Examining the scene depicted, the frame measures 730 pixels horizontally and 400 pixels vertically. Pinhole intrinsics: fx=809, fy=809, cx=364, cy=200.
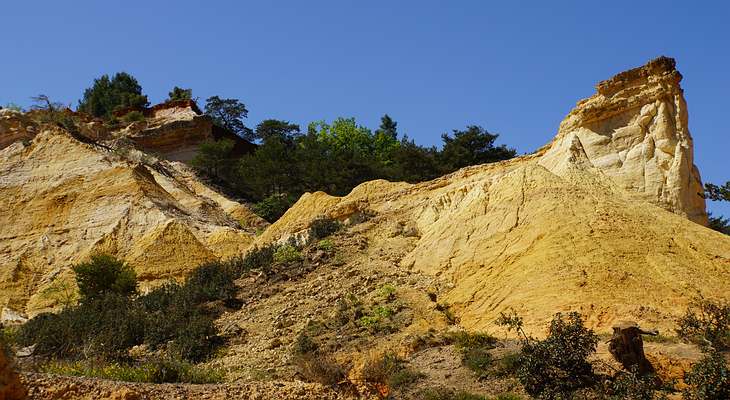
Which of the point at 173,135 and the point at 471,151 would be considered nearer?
the point at 471,151

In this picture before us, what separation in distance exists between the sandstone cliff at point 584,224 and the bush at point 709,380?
2724mm

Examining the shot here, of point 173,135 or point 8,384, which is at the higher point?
point 173,135

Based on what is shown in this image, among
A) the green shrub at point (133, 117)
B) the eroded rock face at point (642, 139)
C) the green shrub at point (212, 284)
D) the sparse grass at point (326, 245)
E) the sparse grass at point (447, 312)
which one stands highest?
the green shrub at point (133, 117)

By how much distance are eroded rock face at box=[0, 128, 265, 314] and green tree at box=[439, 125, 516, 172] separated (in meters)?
9.59

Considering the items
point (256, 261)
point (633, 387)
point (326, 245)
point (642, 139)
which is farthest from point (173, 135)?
point (633, 387)

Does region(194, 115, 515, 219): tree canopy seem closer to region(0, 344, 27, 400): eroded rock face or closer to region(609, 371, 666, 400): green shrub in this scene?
region(609, 371, 666, 400): green shrub

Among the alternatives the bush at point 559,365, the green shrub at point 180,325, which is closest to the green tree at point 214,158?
the green shrub at point 180,325

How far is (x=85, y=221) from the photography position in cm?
3127

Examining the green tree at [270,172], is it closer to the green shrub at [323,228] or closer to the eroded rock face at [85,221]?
the eroded rock face at [85,221]

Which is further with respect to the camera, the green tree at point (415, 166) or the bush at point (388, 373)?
the green tree at point (415, 166)

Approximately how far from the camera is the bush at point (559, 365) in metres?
11.7

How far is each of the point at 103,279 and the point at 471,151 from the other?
777 inches

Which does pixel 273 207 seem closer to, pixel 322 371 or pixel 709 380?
pixel 322 371

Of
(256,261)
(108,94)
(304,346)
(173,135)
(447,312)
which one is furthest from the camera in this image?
(108,94)
